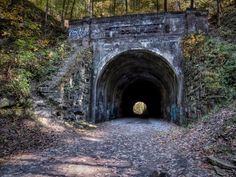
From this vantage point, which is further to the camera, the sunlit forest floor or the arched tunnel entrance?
the arched tunnel entrance

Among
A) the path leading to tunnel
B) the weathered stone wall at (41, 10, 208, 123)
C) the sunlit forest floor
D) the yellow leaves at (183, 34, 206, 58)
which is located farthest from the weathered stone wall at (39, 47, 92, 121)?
the yellow leaves at (183, 34, 206, 58)

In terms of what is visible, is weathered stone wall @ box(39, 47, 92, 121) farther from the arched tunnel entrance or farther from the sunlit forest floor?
the sunlit forest floor

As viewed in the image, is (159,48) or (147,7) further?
(147,7)

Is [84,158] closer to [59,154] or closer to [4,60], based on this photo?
[59,154]

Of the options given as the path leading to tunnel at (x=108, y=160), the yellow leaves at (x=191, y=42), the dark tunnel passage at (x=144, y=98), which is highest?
the yellow leaves at (x=191, y=42)

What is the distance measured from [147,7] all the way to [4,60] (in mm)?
19163

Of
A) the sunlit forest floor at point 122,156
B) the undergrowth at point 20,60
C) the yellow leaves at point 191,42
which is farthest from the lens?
the yellow leaves at point 191,42

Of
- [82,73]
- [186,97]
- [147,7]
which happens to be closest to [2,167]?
[82,73]

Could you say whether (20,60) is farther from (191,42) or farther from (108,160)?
(191,42)

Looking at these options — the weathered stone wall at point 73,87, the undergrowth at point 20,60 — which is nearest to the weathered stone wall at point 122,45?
the weathered stone wall at point 73,87

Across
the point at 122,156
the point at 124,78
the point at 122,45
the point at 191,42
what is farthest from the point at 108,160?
the point at 124,78

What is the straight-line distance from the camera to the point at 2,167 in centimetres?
652

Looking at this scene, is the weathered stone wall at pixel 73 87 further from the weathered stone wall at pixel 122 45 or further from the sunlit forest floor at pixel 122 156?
the sunlit forest floor at pixel 122 156

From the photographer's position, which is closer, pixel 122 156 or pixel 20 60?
pixel 122 156
